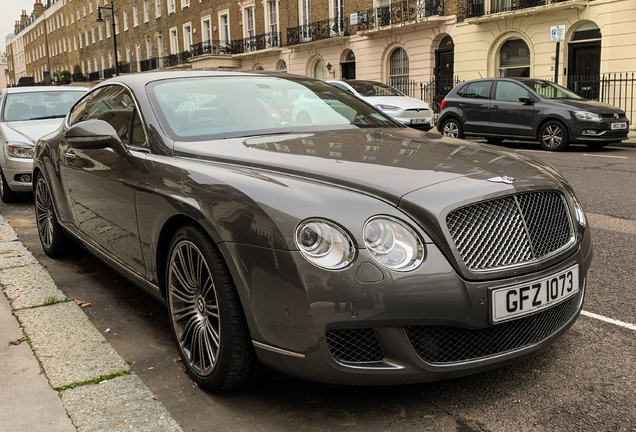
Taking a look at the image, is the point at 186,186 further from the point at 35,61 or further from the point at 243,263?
the point at 35,61

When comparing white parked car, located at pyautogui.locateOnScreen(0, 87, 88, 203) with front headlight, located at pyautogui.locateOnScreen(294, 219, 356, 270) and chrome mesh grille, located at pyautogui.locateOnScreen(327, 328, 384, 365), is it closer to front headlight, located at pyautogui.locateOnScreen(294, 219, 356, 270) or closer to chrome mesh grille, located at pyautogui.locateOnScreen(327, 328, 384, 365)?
front headlight, located at pyautogui.locateOnScreen(294, 219, 356, 270)

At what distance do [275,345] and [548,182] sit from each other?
1396 millimetres

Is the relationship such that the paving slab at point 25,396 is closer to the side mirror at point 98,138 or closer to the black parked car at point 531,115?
the side mirror at point 98,138

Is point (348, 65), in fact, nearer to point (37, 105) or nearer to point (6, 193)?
point (37, 105)

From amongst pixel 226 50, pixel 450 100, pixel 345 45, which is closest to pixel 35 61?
pixel 226 50

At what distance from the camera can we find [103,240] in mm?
3873

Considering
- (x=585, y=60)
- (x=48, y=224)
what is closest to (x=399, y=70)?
(x=585, y=60)

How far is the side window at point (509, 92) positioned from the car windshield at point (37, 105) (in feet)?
31.7

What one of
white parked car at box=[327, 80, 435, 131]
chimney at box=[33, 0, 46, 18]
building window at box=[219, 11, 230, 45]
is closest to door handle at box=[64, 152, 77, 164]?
white parked car at box=[327, 80, 435, 131]

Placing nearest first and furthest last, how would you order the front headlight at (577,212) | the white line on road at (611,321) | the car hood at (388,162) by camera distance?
the car hood at (388,162)
the front headlight at (577,212)
the white line on road at (611,321)

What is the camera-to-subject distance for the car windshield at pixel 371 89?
16.7 m

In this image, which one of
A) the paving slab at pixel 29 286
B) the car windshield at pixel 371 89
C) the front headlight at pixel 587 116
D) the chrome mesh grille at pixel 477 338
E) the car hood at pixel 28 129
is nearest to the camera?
the chrome mesh grille at pixel 477 338

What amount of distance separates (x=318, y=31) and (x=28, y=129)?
2507 centimetres

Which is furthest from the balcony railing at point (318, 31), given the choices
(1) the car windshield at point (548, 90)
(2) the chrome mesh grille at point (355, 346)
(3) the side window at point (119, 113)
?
(2) the chrome mesh grille at point (355, 346)
